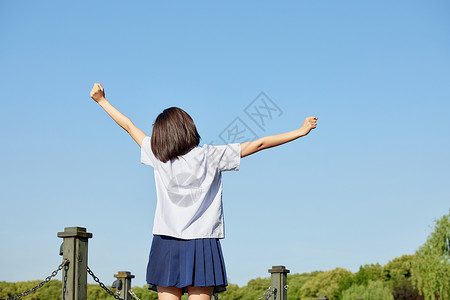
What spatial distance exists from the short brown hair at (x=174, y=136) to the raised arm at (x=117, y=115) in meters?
0.21

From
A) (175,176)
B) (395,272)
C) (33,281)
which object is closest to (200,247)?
(175,176)

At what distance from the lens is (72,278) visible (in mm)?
4000

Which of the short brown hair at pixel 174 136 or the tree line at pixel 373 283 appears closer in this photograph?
the short brown hair at pixel 174 136

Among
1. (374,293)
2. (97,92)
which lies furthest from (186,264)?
(374,293)

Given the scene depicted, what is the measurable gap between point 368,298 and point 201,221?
32.6 meters

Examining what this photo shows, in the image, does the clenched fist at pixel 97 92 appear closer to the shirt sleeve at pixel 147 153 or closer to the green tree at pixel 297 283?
the shirt sleeve at pixel 147 153

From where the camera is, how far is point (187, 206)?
242cm

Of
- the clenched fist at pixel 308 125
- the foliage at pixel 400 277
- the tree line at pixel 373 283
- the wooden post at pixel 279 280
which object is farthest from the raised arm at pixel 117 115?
the foliage at pixel 400 277

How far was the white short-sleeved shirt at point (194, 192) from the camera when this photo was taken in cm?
240

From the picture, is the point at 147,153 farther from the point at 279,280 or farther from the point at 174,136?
the point at 279,280

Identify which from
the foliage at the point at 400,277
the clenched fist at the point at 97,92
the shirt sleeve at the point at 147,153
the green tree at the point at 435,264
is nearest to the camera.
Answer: the shirt sleeve at the point at 147,153

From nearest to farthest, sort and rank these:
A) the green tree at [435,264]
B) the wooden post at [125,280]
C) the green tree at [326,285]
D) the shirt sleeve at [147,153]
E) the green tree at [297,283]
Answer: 1. the shirt sleeve at [147,153]
2. the wooden post at [125,280]
3. the green tree at [435,264]
4. the green tree at [326,285]
5. the green tree at [297,283]

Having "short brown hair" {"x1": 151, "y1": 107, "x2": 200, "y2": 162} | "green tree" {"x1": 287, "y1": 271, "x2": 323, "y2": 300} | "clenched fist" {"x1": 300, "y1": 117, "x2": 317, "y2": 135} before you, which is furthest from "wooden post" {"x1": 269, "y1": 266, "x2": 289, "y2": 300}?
"green tree" {"x1": 287, "y1": 271, "x2": 323, "y2": 300}

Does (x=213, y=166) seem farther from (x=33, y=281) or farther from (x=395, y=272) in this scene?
(x=395, y=272)
